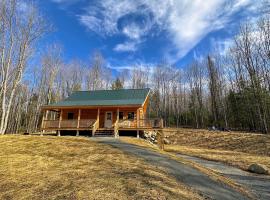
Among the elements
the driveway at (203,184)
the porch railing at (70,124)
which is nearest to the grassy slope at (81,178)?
the driveway at (203,184)

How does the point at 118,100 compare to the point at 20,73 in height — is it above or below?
below

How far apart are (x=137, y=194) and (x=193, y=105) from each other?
44.1 m

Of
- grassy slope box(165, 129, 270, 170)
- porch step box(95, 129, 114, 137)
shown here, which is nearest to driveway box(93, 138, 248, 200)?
grassy slope box(165, 129, 270, 170)

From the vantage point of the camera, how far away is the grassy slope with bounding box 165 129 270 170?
17.0 m

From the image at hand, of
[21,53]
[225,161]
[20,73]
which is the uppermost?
[21,53]

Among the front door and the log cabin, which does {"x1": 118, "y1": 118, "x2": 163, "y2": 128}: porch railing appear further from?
the front door

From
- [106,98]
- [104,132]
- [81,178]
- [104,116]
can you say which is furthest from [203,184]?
[106,98]

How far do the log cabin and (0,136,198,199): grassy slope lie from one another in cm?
1051

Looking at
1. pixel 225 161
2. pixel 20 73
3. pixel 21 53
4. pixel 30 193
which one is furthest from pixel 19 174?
pixel 21 53

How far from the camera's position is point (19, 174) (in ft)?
27.6

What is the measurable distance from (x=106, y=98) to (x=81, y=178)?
19110 mm

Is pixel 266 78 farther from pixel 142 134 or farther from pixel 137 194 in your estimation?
pixel 137 194

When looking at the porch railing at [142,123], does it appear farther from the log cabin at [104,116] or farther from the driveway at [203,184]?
the driveway at [203,184]

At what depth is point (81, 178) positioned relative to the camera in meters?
7.49
